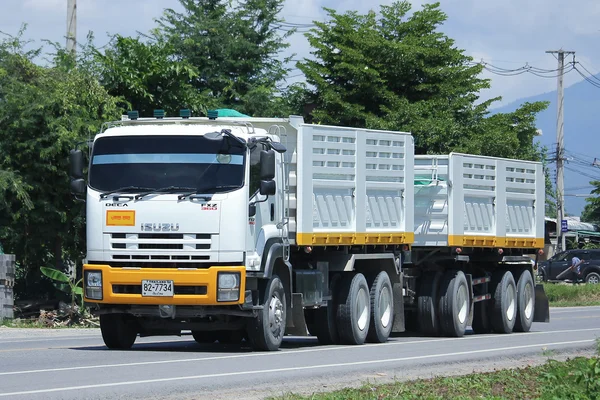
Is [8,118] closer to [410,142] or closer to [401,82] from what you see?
[410,142]

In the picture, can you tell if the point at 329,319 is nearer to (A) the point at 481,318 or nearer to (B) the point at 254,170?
(B) the point at 254,170

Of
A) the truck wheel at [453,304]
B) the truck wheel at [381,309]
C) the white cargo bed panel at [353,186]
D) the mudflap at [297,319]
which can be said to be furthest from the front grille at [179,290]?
the truck wheel at [453,304]

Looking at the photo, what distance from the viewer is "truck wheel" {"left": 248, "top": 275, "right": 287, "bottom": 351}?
1550 centimetres

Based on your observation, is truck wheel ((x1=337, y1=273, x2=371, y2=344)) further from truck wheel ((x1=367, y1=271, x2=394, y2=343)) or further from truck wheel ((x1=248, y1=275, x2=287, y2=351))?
truck wheel ((x1=248, y1=275, x2=287, y2=351))

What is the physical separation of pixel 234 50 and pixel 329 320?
24575mm

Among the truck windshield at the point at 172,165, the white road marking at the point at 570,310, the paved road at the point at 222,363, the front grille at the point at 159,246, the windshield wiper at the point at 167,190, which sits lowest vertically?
the white road marking at the point at 570,310

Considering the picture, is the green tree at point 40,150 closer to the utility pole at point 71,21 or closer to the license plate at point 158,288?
the utility pole at point 71,21

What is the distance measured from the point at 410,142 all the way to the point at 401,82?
75.4 feet

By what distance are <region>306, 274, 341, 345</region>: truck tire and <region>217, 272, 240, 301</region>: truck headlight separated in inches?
132

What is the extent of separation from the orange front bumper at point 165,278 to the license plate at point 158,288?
0.05 metres

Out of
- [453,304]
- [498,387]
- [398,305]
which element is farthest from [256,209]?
Result: [453,304]

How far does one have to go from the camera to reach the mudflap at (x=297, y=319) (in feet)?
54.6

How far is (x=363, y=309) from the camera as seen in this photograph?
18.3 metres

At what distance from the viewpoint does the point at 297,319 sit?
1686cm
